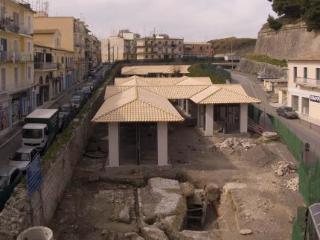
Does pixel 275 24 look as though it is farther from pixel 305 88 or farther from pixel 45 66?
pixel 45 66

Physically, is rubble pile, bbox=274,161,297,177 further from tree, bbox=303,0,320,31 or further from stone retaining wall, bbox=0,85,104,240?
tree, bbox=303,0,320,31

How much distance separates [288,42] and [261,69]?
7.71 metres

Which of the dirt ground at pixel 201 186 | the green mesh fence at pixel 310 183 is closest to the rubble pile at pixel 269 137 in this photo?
the dirt ground at pixel 201 186

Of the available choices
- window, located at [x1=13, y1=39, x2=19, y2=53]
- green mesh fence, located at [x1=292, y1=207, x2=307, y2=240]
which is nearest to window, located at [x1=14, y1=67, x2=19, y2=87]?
window, located at [x1=13, y1=39, x2=19, y2=53]

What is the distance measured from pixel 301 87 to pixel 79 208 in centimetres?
3157

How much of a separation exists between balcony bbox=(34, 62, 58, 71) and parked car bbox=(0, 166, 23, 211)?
30.8 metres

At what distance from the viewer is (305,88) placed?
1817 inches

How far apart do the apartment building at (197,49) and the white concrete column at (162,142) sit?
13490 centimetres

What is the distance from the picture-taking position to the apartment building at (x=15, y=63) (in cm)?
3862

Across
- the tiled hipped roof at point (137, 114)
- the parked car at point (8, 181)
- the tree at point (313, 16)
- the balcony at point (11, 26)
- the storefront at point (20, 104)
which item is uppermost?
the tree at point (313, 16)

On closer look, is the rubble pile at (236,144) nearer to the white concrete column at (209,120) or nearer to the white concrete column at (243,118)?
the white concrete column at (243,118)

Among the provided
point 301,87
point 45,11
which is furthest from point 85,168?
point 45,11

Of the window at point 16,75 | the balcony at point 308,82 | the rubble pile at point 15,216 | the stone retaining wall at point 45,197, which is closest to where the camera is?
the rubble pile at point 15,216

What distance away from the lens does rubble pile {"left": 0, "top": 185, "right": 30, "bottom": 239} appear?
15133mm
